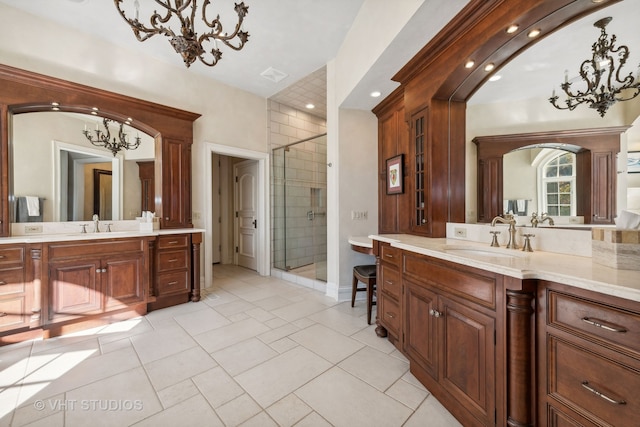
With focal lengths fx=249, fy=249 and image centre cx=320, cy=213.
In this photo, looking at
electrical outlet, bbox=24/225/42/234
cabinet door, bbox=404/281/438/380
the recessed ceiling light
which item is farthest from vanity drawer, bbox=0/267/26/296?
the recessed ceiling light

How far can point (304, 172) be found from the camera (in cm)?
440

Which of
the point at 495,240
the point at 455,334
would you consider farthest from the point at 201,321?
the point at 495,240

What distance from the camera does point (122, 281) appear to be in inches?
104

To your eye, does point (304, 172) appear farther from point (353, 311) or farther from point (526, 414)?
point (526, 414)

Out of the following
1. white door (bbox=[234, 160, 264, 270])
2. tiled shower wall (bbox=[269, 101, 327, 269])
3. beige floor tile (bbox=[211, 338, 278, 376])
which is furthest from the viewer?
white door (bbox=[234, 160, 264, 270])

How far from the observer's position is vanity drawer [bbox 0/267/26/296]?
210 centimetres

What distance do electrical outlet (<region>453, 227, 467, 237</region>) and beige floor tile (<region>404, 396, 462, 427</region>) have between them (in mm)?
1205

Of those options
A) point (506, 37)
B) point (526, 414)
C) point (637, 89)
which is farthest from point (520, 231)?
point (506, 37)

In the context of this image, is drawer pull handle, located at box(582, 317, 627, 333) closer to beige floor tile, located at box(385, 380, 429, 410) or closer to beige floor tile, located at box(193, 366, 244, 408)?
beige floor tile, located at box(385, 380, 429, 410)

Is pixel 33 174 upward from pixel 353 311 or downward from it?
upward

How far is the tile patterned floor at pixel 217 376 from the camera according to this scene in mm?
1412

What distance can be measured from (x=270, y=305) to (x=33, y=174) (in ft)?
9.40

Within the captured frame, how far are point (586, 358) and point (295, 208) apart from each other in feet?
12.7

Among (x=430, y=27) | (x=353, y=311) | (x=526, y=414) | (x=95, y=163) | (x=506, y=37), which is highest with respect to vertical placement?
(x=430, y=27)
